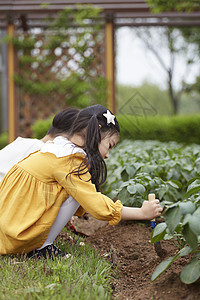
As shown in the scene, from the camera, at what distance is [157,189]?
93.8 inches

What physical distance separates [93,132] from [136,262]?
0.75 m

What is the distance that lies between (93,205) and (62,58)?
20.2 ft

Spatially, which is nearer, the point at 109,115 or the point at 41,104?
the point at 109,115

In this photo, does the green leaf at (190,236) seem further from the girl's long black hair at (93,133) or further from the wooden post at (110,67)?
the wooden post at (110,67)

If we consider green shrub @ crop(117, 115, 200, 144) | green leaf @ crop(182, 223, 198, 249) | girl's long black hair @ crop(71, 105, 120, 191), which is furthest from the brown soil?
green shrub @ crop(117, 115, 200, 144)

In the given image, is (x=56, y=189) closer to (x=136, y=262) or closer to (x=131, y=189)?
(x=131, y=189)

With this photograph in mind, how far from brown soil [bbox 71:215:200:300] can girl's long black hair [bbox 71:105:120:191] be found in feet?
1.52

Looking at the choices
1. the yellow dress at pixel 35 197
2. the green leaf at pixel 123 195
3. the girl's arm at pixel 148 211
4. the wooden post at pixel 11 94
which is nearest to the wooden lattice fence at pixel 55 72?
the wooden post at pixel 11 94

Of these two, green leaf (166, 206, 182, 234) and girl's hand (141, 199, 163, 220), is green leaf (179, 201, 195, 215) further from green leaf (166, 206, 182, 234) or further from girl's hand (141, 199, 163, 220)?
girl's hand (141, 199, 163, 220)

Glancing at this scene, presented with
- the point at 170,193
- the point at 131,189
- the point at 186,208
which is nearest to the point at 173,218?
the point at 186,208

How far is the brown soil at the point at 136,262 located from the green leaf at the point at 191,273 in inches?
2.5

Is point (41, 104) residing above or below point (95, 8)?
below

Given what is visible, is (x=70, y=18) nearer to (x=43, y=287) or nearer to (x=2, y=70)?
(x=2, y=70)

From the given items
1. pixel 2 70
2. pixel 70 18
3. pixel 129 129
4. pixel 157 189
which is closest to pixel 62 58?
pixel 70 18
